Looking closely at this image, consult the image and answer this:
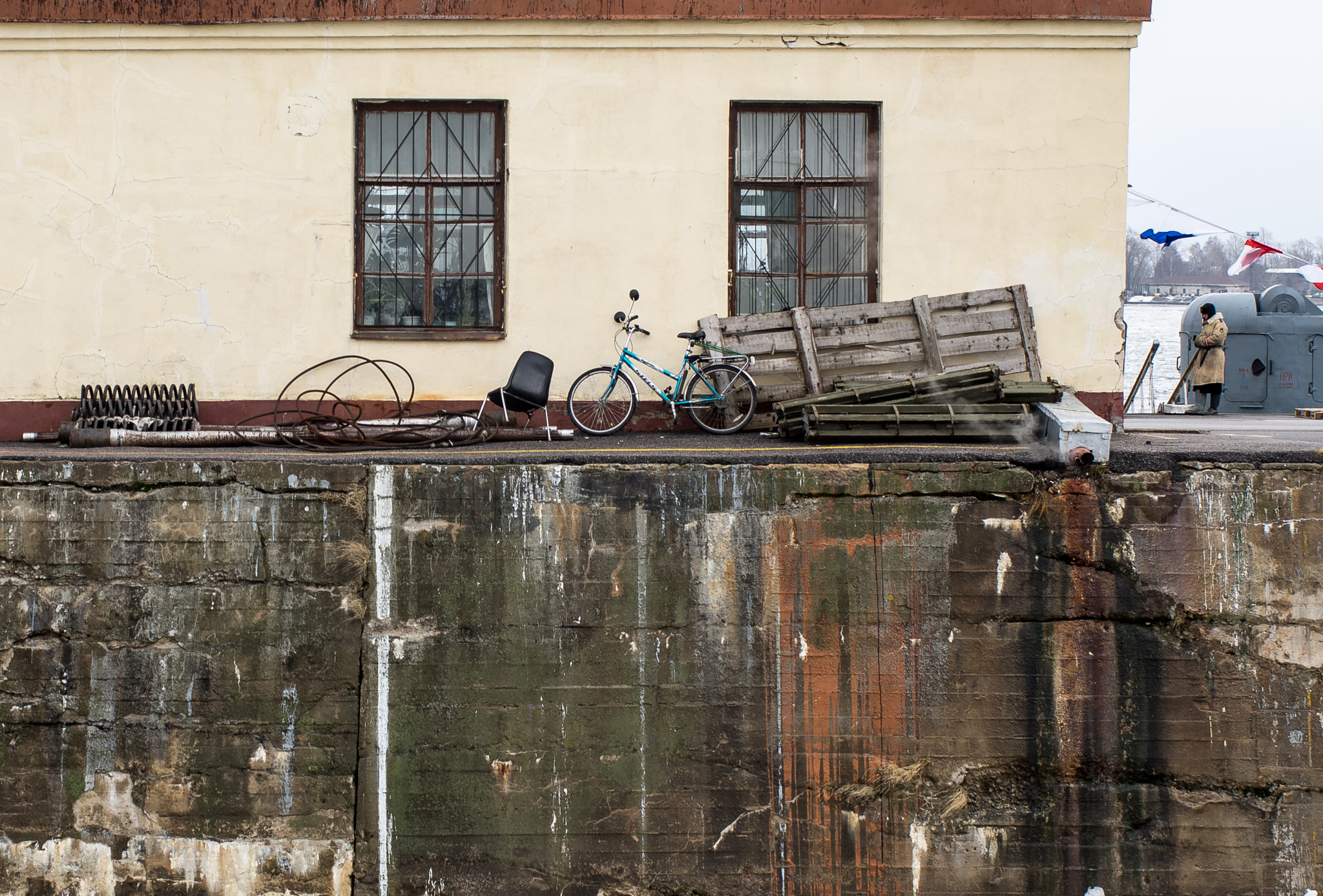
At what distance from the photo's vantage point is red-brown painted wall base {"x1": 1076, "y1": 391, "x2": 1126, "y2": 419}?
27.6 ft

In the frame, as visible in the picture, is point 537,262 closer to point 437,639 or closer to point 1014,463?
point 437,639

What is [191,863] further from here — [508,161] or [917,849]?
[508,161]

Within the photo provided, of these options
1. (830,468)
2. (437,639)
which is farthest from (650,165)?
(437,639)

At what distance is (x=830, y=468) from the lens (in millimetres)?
5594

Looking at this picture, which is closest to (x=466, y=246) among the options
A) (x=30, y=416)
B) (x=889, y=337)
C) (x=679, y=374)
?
(x=679, y=374)

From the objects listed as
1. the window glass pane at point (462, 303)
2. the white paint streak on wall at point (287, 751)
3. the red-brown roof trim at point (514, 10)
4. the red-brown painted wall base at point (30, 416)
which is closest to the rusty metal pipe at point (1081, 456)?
the red-brown roof trim at point (514, 10)

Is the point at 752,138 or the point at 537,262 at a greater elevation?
the point at 752,138

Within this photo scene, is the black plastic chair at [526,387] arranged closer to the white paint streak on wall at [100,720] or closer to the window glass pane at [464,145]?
the window glass pane at [464,145]

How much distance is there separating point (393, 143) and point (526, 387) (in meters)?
2.66

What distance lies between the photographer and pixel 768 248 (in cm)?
862

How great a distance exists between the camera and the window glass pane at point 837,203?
8.57m

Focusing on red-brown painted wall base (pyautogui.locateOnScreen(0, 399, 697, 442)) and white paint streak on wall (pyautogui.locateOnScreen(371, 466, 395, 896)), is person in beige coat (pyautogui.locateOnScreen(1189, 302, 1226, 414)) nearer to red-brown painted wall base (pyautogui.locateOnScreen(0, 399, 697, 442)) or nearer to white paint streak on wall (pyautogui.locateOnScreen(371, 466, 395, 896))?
red-brown painted wall base (pyautogui.locateOnScreen(0, 399, 697, 442))

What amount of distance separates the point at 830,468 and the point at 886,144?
4.04 m

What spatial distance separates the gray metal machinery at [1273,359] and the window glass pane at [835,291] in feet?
38.9
